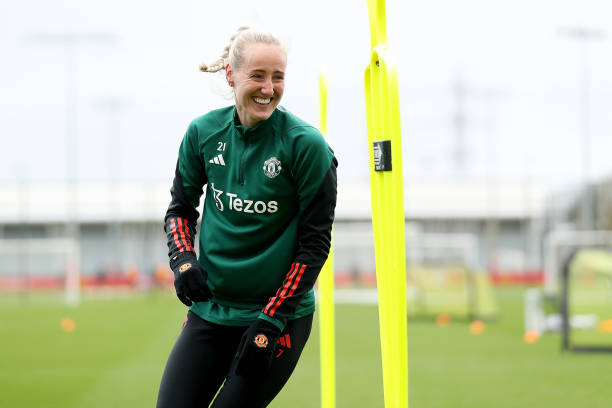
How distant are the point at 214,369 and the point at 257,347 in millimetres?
276

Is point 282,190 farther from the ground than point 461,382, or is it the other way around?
point 282,190

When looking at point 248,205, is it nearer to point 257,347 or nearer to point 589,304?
point 257,347

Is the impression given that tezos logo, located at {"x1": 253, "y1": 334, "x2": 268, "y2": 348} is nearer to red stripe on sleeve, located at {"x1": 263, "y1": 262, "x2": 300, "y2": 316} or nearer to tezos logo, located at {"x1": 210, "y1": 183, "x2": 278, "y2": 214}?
red stripe on sleeve, located at {"x1": 263, "y1": 262, "x2": 300, "y2": 316}

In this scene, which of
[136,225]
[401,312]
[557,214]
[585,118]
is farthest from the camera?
[136,225]

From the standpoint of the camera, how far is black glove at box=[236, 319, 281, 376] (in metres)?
2.63

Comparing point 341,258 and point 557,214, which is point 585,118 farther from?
point 341,258

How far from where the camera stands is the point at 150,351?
1104cm

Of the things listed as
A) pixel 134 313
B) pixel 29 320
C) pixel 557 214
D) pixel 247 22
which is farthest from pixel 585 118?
pixel 247 22

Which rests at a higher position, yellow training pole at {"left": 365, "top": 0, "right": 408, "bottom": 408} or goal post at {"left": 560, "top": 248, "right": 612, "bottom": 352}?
yellow training pole at {"left": 365, "top": 0, "right": 408, "bottom": 408}

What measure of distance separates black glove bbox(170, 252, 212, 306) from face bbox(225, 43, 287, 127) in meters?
0.55

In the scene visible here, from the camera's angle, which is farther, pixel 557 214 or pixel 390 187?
pixel 557 214

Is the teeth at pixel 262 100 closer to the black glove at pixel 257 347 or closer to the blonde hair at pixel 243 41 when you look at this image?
the blonde hair at pixel 243 41

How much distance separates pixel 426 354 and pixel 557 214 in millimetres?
26864

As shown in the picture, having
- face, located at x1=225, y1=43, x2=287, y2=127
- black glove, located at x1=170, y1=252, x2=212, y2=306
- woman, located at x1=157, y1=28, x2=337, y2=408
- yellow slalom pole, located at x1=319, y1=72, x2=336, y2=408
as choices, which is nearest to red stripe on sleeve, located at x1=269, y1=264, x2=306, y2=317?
woman, located at x1=157, y1=28, x2=337, y2=408
